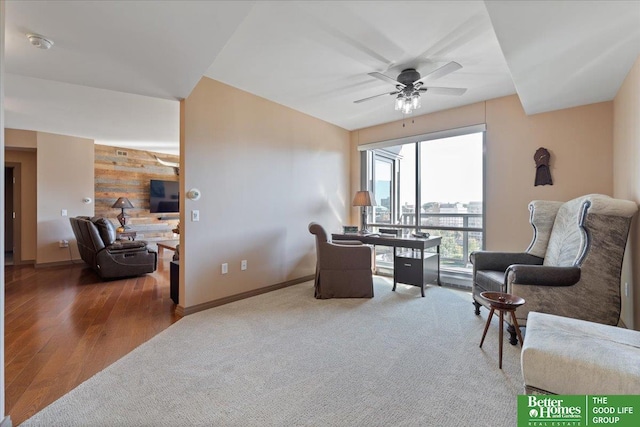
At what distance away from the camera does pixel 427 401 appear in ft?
5.74

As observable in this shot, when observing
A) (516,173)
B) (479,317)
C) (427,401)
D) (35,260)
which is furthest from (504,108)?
(35,260)

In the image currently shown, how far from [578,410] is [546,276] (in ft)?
4.12

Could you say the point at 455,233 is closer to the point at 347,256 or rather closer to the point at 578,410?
the point at 347,256

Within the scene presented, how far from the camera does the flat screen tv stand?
23.0 feet

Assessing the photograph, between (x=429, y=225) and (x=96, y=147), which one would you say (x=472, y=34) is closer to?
(x=429, y=225)

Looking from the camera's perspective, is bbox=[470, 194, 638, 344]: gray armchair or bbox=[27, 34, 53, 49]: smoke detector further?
bbox=[470, 194, 638, 344]: gray armchair

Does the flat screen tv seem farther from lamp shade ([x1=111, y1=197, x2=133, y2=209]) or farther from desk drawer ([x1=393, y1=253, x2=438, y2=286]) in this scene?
desk drawer ([x1=393, y1=253, x2=438, y2=286])

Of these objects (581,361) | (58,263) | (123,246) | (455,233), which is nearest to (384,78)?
(581,361)

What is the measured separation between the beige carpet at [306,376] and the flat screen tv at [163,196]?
4.97 m

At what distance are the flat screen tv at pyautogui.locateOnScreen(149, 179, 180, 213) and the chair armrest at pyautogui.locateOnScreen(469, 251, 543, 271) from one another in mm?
6892

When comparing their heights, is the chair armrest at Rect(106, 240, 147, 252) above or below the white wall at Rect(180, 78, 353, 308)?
below

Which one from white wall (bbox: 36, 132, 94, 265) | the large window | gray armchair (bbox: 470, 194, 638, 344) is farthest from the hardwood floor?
the large window

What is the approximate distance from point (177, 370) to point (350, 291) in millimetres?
2168

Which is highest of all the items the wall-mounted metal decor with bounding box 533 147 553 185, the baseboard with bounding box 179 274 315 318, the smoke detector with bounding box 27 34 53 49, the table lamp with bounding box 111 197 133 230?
the smoke detector with bounding box 27 34 53 49
